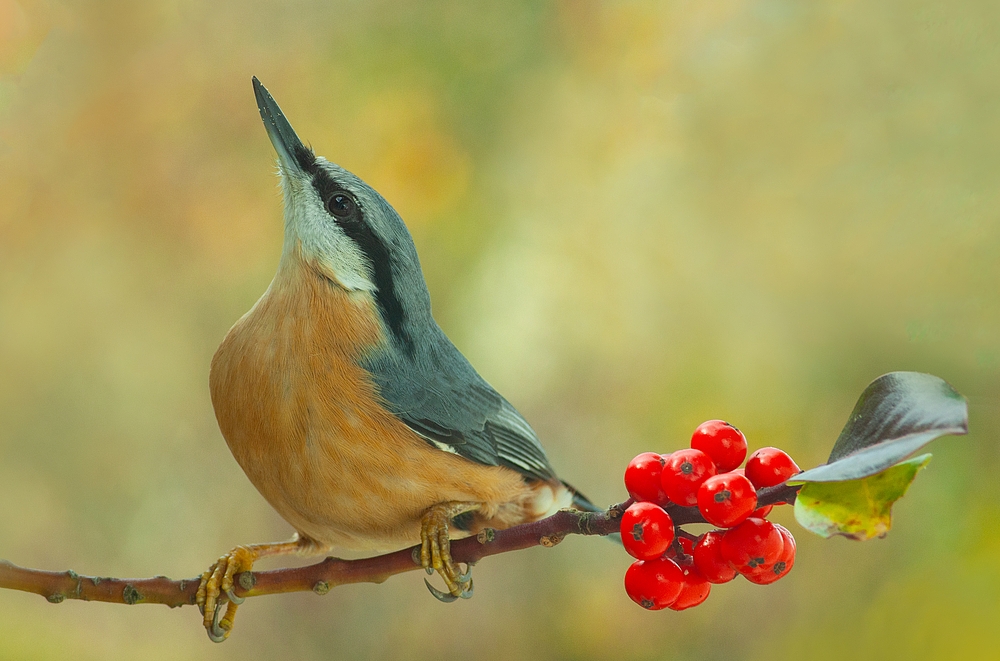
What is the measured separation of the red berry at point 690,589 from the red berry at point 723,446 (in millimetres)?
83

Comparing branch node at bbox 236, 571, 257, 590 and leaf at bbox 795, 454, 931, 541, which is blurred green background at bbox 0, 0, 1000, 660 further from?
leaf at bbox 795, 454, 931, 541

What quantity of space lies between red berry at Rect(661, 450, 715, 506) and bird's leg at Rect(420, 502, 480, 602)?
26 centimetres

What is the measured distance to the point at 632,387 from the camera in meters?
1.77

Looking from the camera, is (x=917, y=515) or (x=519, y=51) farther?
(x=519, y=51)

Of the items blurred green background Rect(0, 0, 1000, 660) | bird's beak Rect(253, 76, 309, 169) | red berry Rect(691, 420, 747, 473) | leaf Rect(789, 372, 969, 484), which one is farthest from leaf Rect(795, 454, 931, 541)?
blurred green background Rect(0, 0, 1000, 660)

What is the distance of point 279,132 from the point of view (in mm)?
893

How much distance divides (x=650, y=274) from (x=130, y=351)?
110 cm

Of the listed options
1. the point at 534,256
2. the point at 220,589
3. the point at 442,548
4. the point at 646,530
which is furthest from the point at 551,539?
the point at 534,256

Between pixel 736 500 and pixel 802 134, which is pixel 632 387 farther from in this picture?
pixel 736 500

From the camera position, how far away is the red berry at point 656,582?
0.64 meters

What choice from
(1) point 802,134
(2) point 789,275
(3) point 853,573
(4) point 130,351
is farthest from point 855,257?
(4) point 130,351

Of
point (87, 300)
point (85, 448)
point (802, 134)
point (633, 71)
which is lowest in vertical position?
point (85, 448)

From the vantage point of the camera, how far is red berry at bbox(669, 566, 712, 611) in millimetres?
653

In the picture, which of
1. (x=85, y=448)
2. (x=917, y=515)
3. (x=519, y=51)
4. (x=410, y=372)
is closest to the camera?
(x=410, y=372)
